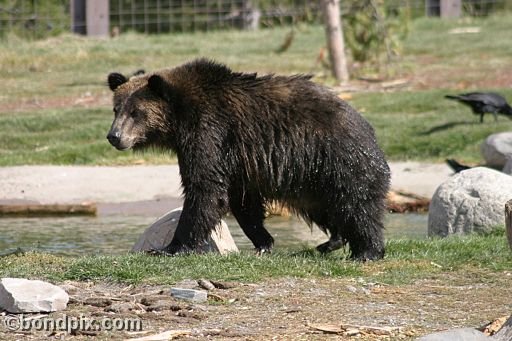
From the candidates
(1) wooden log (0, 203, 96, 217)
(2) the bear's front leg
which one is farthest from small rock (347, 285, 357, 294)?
(1) wooden log (0, 203, 96, 217)

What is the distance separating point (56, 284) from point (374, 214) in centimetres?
253

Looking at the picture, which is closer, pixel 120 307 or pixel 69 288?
pixel 120 307

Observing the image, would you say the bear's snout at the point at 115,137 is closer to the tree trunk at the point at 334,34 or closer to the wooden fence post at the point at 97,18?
the tree trunk at the point at 334,34

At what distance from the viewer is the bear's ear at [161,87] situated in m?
9.01

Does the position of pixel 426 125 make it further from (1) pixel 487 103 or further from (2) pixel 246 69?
(2) pixel 246 69

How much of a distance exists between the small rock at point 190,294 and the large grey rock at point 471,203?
4.10m

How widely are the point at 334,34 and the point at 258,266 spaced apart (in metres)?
13.6

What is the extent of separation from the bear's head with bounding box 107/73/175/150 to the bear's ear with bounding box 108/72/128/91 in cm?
15

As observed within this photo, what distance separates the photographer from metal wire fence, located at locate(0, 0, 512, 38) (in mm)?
28500

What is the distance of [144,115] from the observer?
9125 mm

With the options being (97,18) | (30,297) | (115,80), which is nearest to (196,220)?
(115,80)

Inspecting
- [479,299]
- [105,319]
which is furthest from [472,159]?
[105,319]

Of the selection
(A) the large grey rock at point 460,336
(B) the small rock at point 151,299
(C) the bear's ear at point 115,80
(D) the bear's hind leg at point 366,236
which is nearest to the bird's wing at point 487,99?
(D) the bear's hind leg at point 366,236

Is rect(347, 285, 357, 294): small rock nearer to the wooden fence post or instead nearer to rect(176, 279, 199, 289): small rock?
rect(176, 279, 199, 289): small rock
